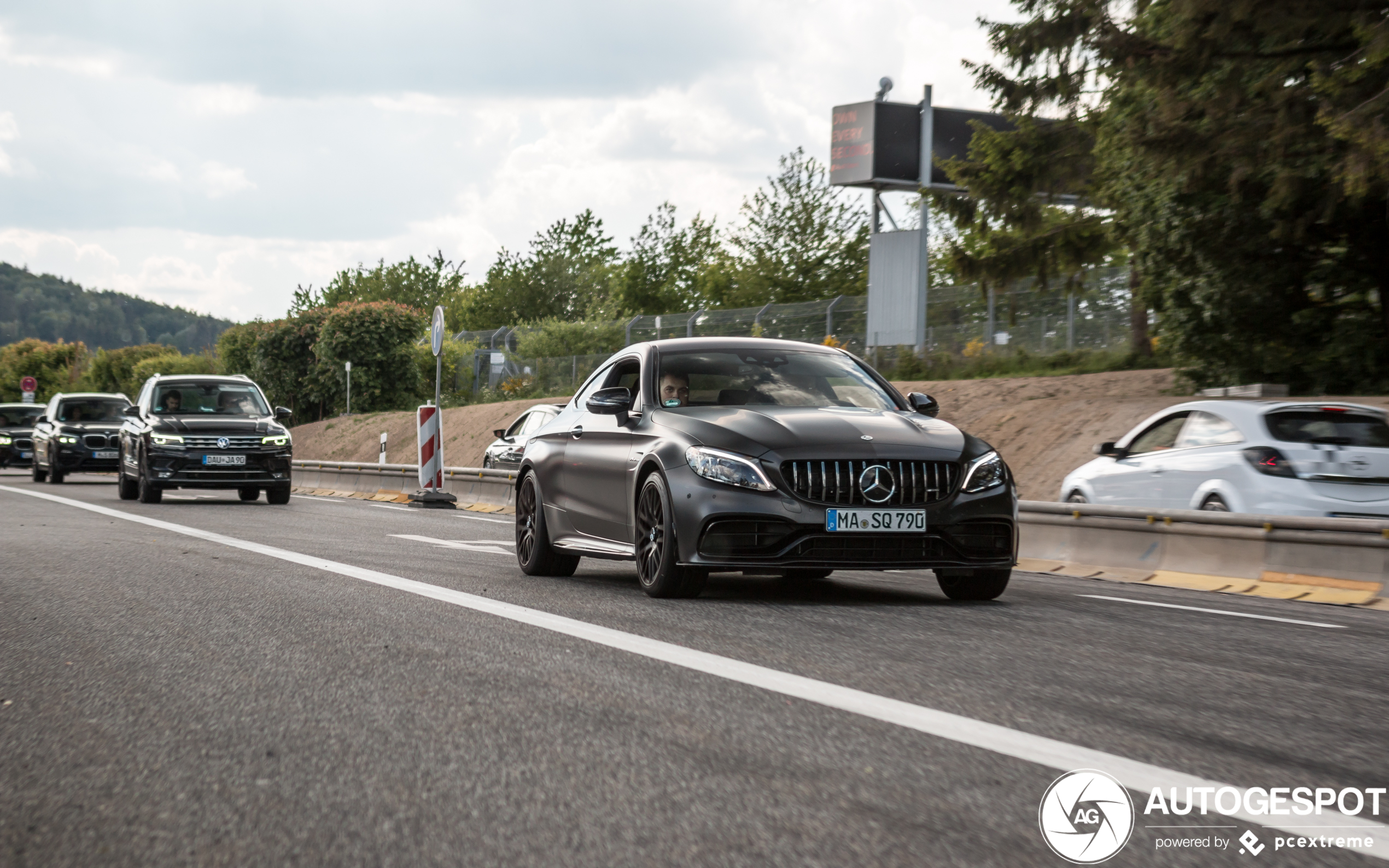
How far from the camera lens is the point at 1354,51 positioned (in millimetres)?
17734

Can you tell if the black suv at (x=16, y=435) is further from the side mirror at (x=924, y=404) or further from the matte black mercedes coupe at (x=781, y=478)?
the side mirror at (x=924, y=404)

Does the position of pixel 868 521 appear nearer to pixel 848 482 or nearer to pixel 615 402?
pixel 848 482

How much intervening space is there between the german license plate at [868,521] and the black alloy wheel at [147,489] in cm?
1464

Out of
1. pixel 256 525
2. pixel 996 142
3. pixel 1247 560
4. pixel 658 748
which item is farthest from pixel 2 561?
pixel 996 142

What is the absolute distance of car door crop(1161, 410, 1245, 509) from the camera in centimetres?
1212

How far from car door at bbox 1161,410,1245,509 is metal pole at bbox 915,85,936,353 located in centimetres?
2371

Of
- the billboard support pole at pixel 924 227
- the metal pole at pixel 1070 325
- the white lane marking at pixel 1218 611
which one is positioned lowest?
the white lane marking at pixel 1218 611

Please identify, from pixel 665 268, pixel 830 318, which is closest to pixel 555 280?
pixel 665 268

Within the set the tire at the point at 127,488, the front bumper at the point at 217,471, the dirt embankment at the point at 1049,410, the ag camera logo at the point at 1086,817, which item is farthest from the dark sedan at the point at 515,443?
the ag camera logo at the point at 1086,817

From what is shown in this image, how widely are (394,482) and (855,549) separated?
18.8 m

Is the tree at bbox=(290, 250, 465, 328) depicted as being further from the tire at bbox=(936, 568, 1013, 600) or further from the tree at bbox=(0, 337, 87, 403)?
the tire at bbox=(936, 568, 1013, 600)

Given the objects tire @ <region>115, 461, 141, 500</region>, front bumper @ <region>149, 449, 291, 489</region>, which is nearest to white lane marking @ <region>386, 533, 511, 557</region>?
front bumper @ <region>149, 449, 291, 489</region>

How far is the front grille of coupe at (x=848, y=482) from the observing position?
7918 mm

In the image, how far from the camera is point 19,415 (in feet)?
121
